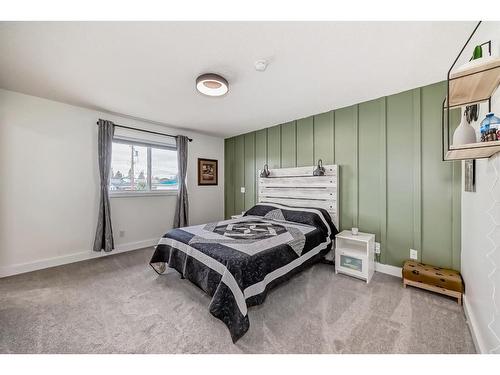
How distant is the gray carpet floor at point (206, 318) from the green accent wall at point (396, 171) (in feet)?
1.84

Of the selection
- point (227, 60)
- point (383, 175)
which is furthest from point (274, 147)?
point (227, 60)

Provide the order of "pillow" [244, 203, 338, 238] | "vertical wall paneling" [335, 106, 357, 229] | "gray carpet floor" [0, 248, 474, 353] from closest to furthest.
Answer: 1. "gray carpet floor" [0, 248, 474, 353]
2. "pillow" [244, 203, 338, 238]
3. "vertical wall paneling" [335, 106, 357, 229]

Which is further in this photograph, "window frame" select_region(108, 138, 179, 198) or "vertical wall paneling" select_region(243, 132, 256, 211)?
"vertical wall paneling" select_region(243, 132, 256, 211)

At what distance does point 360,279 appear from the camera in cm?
246

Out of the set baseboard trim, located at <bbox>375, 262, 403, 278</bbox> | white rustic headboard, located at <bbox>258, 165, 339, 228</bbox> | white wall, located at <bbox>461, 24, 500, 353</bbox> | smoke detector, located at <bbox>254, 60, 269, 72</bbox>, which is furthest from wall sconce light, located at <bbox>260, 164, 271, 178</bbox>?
white wall, located at <bbox>461, 24, 500, 353</bbox>

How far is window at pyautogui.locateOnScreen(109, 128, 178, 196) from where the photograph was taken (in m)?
3.51

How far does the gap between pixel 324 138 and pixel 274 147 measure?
101 cm

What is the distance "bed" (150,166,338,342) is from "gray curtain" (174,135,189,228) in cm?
135

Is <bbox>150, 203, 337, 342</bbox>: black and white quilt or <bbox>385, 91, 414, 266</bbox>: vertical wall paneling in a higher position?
<bbox>385, 91, 414, 266</bbox>: vertical wall paneling

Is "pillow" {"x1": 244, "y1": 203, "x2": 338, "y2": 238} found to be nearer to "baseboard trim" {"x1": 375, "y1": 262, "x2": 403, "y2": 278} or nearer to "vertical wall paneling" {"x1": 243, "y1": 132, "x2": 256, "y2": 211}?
"baseboard trim" {"x1": 375, "y1": 262, "x2": 403, "y2": 278}

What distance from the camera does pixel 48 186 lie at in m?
2.84

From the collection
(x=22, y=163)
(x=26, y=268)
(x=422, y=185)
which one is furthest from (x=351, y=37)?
(x=26, y=268)

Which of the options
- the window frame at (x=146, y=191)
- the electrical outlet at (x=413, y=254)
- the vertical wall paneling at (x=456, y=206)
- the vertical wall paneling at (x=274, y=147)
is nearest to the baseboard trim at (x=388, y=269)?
the electrical outlet at (x=413, y=254)
